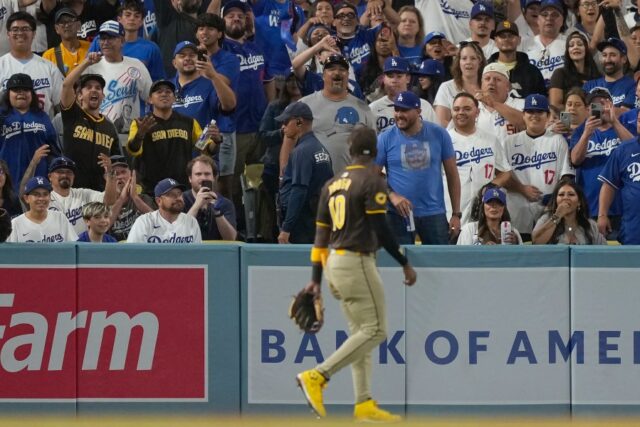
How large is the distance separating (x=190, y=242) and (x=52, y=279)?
1550 mm

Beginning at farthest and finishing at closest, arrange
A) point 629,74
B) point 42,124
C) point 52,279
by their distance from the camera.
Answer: point 629,74, point 42,124, point 52,279

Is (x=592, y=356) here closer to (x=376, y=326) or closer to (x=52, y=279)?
(x=376, y=326)

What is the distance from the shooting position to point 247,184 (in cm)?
1561

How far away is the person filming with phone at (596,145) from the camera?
15359 millimetres

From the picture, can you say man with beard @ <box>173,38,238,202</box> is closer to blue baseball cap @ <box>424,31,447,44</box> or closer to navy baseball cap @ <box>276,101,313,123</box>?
navy baseball cap @ <box>276,101,313,123</box>

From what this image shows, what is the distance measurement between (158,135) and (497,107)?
3.76 m

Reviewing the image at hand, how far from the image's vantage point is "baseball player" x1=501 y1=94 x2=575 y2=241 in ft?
49.9

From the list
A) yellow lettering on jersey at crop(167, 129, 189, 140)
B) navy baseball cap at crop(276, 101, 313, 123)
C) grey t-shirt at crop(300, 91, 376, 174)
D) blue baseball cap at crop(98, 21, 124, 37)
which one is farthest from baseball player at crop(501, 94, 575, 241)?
blue baseball cap at crop(98, 21, 124, 37)

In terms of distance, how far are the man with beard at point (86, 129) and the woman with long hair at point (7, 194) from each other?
3.38 feet

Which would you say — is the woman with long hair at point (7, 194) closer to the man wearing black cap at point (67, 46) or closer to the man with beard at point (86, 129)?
the man with beard at point (86, 129)

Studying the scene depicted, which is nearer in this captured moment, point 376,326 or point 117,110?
point 376,326

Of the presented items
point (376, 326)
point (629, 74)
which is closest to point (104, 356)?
point (376, 326)

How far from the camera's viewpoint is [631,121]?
15977 millimetres

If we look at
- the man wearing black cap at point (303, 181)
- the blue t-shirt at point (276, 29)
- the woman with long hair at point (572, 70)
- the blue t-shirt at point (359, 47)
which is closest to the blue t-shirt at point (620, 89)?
the woman with long hair at point (572, 70)
